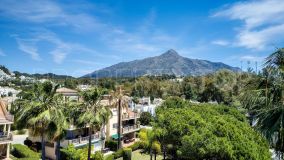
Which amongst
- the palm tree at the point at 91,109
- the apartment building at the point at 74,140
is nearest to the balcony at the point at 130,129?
the apartment building at the point at 74,140

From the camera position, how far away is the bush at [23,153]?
102 feet

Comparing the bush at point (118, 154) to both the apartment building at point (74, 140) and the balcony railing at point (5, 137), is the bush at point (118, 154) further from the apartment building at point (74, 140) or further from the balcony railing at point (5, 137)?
the balcony railing at point (5, 137)

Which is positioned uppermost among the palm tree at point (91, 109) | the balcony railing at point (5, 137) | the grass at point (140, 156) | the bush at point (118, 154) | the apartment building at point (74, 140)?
the palm tree at point (91, 109)

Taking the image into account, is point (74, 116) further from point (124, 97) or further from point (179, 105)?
point (179, 105)

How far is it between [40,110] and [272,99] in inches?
651

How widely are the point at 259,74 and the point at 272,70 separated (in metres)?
0.72

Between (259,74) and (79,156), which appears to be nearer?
(259,74)

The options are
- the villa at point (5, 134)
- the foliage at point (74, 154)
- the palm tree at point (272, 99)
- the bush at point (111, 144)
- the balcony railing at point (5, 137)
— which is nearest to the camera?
the palm tree at point (272, 99)

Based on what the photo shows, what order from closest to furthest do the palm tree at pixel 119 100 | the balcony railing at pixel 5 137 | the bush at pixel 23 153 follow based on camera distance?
the balcony railing at pixel 5 137, the bush at pixel 23 153, the palm tree at pixel 119 100

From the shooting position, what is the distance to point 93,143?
38250 mm

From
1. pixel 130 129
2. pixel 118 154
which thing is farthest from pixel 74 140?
pixel 130 129

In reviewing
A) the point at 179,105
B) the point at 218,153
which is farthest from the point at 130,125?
the point at 218,153

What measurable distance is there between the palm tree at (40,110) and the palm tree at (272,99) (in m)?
15.1

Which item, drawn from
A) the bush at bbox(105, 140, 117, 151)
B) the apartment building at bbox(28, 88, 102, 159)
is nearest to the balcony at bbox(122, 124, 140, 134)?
the bush at bbox(105, 140, 117, 151)
